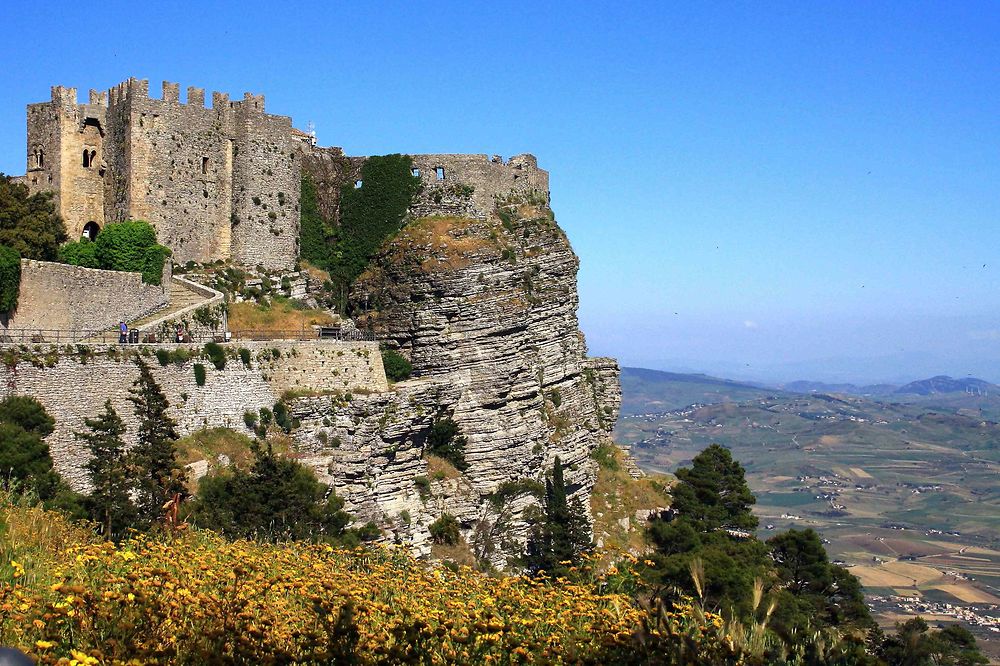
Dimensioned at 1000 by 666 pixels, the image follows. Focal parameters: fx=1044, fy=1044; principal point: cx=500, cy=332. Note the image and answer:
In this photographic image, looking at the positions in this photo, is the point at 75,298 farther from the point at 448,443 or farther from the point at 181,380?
the point at 448,443

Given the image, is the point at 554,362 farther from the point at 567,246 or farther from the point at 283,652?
the point at 283,652

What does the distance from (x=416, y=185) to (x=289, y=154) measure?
6.24 meters

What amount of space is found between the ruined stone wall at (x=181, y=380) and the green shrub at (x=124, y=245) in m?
6.74

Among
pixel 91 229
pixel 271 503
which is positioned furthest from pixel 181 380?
pixel 91 229

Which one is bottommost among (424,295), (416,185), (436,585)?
(436,585)

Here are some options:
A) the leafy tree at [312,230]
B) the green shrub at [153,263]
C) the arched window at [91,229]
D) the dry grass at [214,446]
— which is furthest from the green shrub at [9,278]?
the leafy tree at [312,230]

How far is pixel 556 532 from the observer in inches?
1829

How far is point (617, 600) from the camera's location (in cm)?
1441

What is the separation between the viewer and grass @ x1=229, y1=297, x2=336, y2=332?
45344 millimetres

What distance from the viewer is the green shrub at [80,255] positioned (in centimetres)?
4269

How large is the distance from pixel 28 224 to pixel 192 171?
775 centimetres

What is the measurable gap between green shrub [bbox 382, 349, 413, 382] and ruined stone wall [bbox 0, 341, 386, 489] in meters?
1.35

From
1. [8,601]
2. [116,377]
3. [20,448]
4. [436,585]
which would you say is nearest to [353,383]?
[116,377]

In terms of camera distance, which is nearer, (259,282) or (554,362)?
(259,282)
